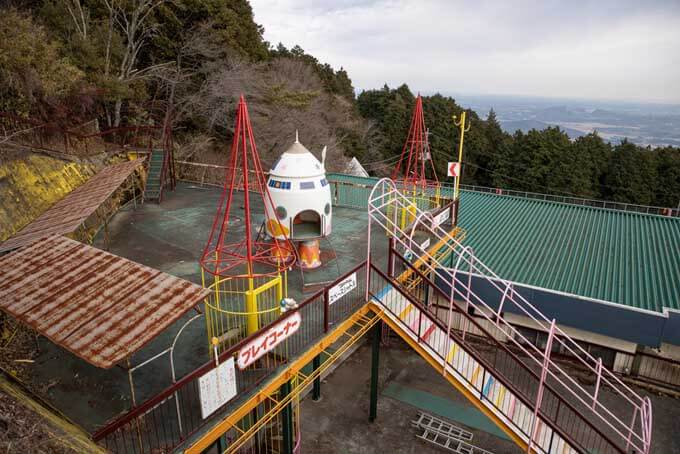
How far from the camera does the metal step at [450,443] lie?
535 inches

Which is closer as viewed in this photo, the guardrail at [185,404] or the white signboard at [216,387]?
the guardrail at [185,404]

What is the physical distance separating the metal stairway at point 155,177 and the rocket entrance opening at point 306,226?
8.70 metres

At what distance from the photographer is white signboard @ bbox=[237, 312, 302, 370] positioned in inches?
323

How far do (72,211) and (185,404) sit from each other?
23.9 feet

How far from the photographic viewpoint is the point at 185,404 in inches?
325

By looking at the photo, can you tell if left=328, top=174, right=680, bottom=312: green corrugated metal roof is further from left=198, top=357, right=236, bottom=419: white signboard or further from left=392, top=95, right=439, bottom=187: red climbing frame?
left=198, top=357, right=236, bottom=419: white signboard

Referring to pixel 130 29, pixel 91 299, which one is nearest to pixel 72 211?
pixel 91 299

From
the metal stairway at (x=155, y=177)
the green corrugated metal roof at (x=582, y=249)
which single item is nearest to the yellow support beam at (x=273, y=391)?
the green corrugated metal roof at (x=582, y=249)

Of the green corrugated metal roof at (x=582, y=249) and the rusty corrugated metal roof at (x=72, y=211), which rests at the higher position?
the rusty corrugated metal roof at (x=72, y=211)

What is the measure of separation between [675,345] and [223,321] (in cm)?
1560

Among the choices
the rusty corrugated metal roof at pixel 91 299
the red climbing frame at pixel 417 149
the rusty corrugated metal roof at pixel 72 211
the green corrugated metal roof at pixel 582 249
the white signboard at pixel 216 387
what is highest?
the red climbing frame at pixel 417 149

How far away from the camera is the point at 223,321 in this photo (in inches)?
437

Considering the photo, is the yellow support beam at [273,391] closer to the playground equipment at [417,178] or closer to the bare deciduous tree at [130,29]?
the playground equipment at [417,178]

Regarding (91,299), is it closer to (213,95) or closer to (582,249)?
(582,249)
